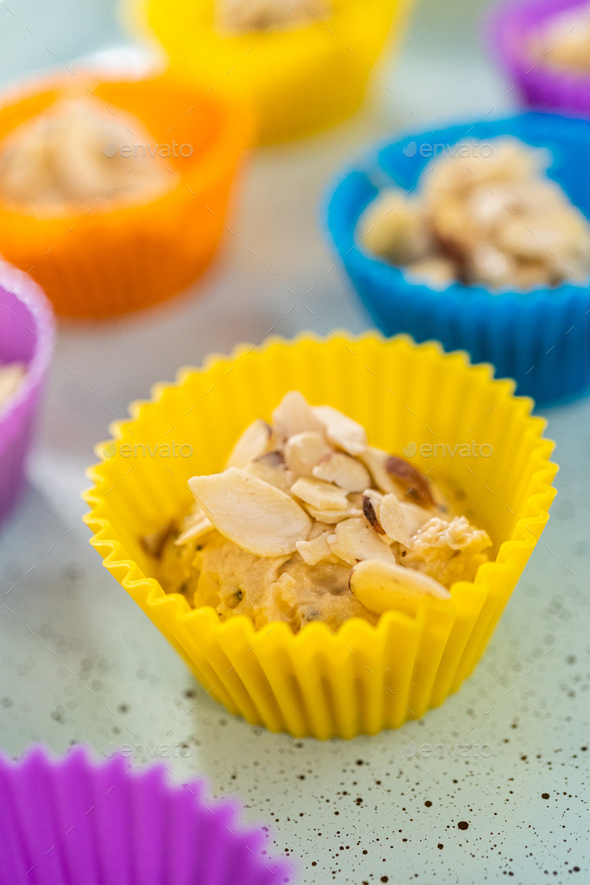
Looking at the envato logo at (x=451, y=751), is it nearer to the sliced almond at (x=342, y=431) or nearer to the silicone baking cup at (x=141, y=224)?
the sliced almond at (x=342, y=431)

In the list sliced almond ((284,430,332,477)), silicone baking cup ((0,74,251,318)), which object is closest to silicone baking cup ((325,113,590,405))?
silicone baking cup ((0,74,251,318))

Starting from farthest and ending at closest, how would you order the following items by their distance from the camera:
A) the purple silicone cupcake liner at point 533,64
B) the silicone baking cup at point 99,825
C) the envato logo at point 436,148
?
1. the purple silicone cupcake liner at point 533,64
2. the envato logo at point 436,148
3. the silicone baking cup at point 99,825

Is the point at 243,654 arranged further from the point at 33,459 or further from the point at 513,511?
the point at 33,459

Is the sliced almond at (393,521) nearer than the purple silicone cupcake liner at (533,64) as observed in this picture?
Yes

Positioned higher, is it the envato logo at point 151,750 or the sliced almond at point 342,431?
the sliced almond at point 342,431

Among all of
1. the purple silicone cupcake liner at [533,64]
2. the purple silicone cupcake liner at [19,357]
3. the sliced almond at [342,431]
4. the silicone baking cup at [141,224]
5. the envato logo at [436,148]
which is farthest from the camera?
the purple silicone cupcake liner at [533,64]

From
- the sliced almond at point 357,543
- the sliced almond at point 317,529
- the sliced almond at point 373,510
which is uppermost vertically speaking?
the sliced almond at point 373,510

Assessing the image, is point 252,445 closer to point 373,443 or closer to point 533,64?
point 373,443

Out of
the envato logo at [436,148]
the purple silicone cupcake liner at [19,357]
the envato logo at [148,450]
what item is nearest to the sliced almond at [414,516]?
the envato logo at [148,450]
